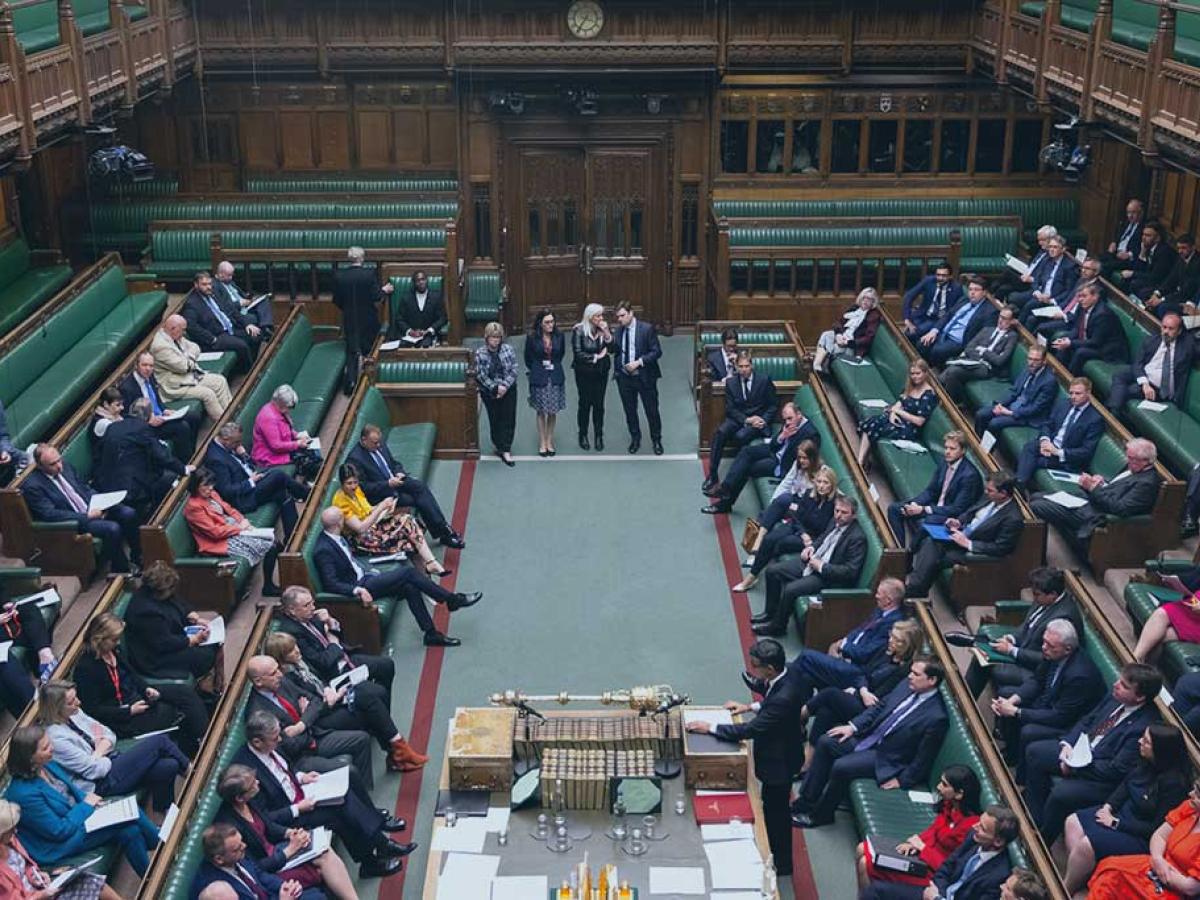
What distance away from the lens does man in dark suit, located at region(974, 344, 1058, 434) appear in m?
11.4

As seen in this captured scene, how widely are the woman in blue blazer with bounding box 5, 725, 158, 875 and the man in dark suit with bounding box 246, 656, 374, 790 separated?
931 mm

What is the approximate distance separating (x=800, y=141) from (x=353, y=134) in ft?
17.7

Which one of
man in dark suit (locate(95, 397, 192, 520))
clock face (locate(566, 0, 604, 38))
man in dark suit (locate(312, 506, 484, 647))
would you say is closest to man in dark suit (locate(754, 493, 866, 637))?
man in dark suit (locate(312, 506, 484, 647))

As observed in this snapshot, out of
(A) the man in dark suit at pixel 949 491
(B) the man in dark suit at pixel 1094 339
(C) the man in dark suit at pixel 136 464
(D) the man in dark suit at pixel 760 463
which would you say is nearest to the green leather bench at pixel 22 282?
(C) the man in dark suit at pixel 136 464

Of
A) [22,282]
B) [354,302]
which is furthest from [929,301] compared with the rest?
[22,282]

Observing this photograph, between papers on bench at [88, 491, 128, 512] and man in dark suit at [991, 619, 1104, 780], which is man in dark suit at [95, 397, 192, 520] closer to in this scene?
papers on bench at [88, 491, 128, 512]

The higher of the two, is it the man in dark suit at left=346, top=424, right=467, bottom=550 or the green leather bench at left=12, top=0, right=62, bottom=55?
the green leather bench at left=12, top=0, right=62, bottom=55

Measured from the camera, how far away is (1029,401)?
1154 cm

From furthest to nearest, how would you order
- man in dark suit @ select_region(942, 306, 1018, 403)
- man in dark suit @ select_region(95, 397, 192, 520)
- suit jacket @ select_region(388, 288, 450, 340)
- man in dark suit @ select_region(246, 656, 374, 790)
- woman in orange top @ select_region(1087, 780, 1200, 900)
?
suit jacket @ select_region(388, 288, 450, 340), man in dark suit @ select_region(942, 306, 1018, 403), man in dark suit @ select_region(95, 397, 192, 520), man in dark suit @ select_region(246, 656, 374, 790), woman in orange top @ select_region(1087, 780, 1200, 900)

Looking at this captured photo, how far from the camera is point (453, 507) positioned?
1224 cm

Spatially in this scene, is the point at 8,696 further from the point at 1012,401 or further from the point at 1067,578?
the point at 1012,401

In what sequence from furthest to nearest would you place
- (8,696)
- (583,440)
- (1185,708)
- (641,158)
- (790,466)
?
(641,158), (583,440), (790,466), (8,696), (1185,708)

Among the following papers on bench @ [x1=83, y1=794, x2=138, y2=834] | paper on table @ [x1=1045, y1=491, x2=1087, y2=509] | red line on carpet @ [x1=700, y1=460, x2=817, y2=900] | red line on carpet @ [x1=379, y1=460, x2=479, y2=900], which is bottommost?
red line on carpet @ [x1=379, y1=460, x2=479, y2=900]

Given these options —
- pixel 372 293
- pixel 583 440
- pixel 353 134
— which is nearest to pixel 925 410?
pixel 583 440
